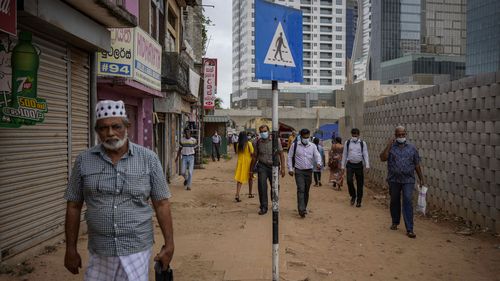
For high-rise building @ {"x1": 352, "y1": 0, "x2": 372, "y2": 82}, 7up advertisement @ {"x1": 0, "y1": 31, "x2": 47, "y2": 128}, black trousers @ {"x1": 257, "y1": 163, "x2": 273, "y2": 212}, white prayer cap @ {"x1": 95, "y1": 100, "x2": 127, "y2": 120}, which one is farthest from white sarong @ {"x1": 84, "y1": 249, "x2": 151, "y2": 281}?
high-rise building @ {"x1": 352, "y1": 0, "x2": 372, "y2": 82}

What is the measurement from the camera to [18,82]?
520 centimetres

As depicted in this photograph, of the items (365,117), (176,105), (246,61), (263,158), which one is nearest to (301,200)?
(263,158)

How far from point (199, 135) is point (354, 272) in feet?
56.7

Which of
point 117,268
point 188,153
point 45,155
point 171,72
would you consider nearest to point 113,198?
point 117,268

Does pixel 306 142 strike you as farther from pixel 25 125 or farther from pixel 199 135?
pixel 199 135

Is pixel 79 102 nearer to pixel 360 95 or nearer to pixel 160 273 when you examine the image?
pixel 160 273

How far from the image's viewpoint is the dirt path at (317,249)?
5750mm

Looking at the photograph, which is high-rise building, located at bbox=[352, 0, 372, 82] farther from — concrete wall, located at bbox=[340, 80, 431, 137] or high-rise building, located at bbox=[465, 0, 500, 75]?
concrete wall, located at bbox=[340, 80, 431, 137]

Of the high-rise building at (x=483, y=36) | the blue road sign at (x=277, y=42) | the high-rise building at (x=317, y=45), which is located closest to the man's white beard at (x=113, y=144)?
the blue road sign at (x=277, y=42)

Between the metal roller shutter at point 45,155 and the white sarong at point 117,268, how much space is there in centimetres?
263

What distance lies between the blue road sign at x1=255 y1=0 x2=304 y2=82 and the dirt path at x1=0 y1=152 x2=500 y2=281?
7.37 ft

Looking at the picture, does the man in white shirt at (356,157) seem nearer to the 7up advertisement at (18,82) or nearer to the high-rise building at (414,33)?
the 7up advertisement at (18,82)

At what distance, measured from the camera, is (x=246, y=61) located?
110 m

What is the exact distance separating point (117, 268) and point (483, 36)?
98.4 m
